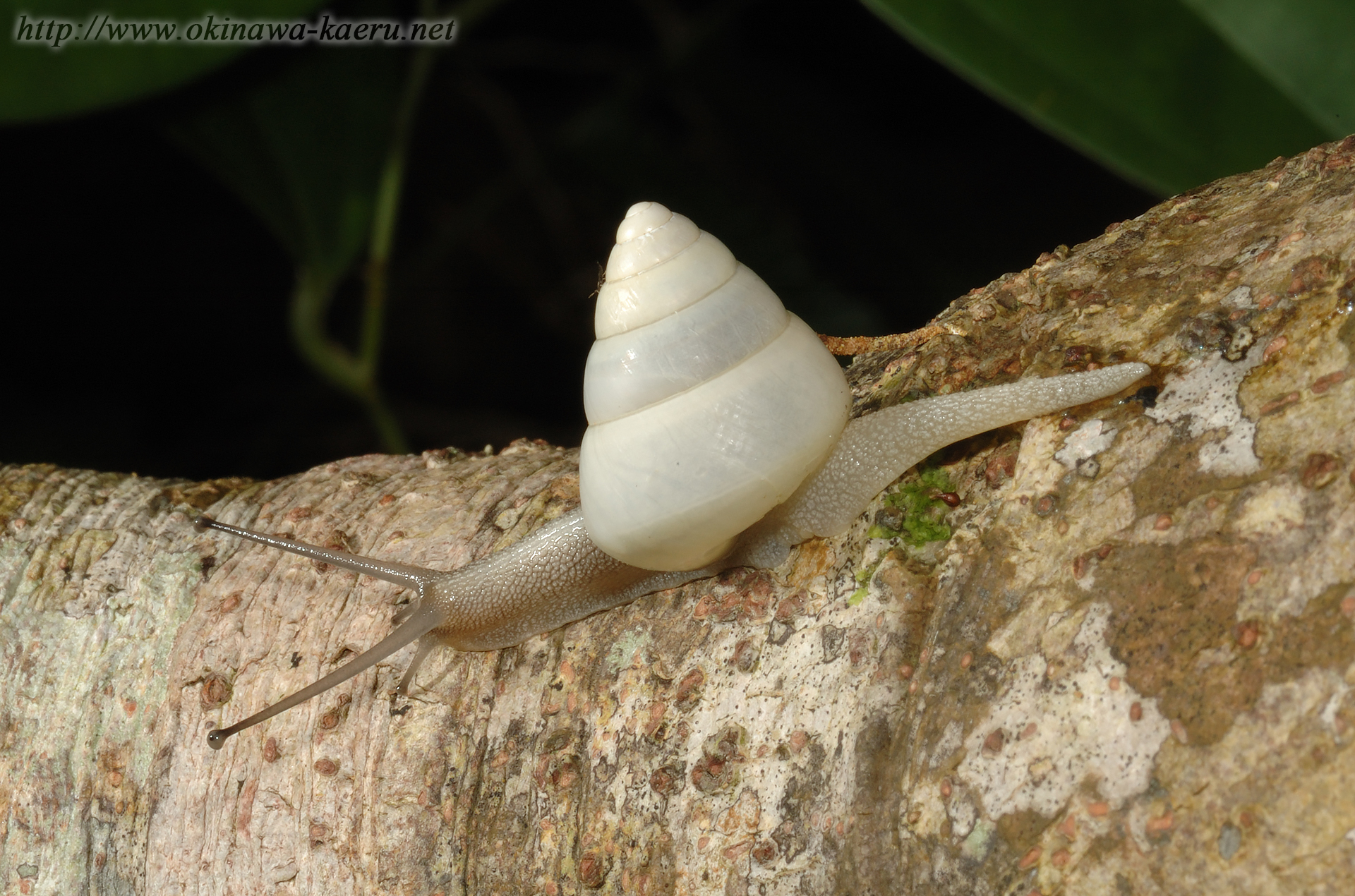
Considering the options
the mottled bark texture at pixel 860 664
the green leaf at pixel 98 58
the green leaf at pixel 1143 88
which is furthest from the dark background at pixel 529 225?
the mottled bark texture at pixel 860 664

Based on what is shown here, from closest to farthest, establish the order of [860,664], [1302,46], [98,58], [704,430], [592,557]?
1. [860,664]
2. [704,430]
3. [592,557]
4. [1302,46]
5. [98,58]

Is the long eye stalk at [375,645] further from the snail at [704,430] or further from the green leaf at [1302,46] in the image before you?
the green leaf at [1302,46]

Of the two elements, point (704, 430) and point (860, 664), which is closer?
point (860, 664)

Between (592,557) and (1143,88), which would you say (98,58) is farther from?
(1143,88)

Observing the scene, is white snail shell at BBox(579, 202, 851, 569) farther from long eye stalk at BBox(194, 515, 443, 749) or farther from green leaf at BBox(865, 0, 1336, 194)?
green leaf at BBox(865, 0, 1336, 194)

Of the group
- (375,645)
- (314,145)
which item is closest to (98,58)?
(314,145)

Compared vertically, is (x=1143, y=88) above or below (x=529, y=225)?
below
